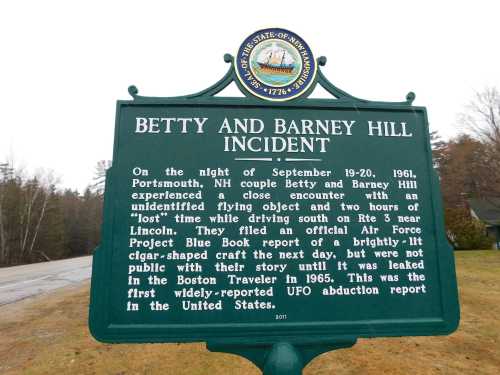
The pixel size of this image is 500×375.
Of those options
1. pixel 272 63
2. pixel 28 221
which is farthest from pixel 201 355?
pixel 28 221

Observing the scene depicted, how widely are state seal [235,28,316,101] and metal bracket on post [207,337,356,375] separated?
83.9 inches

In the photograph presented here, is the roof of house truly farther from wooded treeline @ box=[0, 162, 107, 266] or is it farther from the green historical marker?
wooded treeline @ box=[0, 162, 107, 266]

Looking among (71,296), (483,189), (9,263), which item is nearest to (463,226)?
(483,189)

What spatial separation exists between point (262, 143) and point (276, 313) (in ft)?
4.79

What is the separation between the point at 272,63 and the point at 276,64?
0.13 ft

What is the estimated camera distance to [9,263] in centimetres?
3012

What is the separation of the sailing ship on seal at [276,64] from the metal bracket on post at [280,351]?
2.36 metres

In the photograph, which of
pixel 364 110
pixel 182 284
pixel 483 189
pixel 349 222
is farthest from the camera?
pixel 483 189

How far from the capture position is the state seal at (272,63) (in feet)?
9.79

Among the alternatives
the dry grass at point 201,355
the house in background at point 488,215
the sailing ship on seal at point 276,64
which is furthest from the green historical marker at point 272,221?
the house in background at point 488,215

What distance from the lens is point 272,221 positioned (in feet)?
9.00

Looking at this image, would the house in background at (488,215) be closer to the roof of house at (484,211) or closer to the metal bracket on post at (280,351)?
the roof of house at (484,211)

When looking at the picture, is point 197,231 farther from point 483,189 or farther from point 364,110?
point 483,189

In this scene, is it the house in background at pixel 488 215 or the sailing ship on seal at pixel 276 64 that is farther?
the house in background at pixel 488 215
